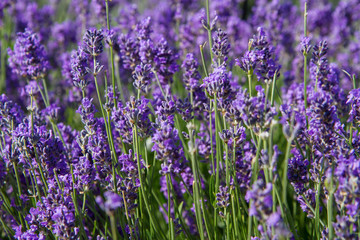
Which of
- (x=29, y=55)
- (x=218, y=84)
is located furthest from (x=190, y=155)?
(x=29, y=55)

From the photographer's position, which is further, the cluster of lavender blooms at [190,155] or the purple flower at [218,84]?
the purple flower at [218,84]

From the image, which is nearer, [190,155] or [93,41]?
[93,41]

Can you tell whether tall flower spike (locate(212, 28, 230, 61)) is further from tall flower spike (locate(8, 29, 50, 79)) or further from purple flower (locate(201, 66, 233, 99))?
tall flower spike (locate(8, 29, 50, 79))

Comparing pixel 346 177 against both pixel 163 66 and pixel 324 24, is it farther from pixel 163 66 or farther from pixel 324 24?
pixel 324 24

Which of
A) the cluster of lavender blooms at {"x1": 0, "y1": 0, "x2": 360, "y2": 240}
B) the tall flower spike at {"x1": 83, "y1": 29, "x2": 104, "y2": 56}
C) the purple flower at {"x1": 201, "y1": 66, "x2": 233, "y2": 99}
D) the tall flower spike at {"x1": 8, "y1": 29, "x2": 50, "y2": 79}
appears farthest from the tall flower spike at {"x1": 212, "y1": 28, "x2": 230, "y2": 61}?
the tall flower spike at {"x1": 8, "y1": 29, "x2": 50, "y2": 79}

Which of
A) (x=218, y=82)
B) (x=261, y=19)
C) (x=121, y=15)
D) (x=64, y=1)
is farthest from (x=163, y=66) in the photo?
(x=64, y=1)

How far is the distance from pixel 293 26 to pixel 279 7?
111 centimetres

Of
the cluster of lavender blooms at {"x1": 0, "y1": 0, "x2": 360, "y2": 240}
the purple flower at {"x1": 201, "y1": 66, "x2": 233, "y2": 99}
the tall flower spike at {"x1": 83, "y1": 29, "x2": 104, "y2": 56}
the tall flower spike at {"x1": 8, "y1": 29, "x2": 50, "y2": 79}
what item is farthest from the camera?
the tall flower spike at {"x1": 8, "y1": 29, "x2": 50, "y2": 79}

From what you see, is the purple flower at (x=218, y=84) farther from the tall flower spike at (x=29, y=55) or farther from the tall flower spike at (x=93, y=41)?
the tall flower spike at (x=29, y=55)

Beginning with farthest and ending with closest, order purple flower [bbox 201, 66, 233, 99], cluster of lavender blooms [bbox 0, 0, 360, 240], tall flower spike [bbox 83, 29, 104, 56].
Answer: tall flower spike [bbox 83, 29, 104, 56] < purple flower [bbox 201, 66, 233, 99] < cluster of lavender blooms [bbox 0, 0, 360, 240]

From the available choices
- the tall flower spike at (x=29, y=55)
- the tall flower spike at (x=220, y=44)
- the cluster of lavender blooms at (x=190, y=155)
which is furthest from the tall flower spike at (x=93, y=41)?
the tall flower spike at (x=29, y=55)

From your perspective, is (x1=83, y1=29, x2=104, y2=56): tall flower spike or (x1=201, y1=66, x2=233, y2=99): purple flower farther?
(x1=83, y1=29, x2=104, y2=56): tall flower spike

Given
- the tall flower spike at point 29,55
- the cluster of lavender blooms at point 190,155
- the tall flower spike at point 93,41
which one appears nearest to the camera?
the cluster of lavender blooms at point 190,155

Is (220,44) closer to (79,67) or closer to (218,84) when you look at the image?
(218,84)
